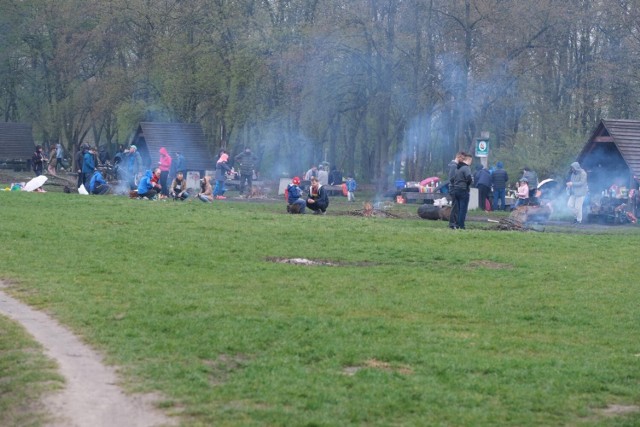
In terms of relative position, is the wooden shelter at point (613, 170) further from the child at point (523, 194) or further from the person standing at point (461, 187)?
the person standing at point (461, 187)

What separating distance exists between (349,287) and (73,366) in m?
5.97

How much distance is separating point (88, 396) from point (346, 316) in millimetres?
4495

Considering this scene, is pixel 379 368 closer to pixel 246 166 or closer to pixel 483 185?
pixel 483 185

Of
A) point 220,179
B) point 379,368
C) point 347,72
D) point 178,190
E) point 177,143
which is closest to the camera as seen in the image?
point 379,368

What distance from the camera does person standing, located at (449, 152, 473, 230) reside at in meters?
25.2

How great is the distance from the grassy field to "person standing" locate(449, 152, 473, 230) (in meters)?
1.73

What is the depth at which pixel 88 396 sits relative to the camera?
9.38m

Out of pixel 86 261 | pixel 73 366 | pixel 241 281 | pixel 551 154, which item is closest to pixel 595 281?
pixel 241 281

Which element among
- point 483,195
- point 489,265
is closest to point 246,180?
point 483,195

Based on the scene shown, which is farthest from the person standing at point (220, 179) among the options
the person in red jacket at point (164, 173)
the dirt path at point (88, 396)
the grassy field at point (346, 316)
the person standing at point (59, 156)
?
the dirt path at point (88, 396)

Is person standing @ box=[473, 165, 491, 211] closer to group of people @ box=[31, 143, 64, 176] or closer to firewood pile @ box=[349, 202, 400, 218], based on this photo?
firewood pile @ box=[349, 202, 400, 218]

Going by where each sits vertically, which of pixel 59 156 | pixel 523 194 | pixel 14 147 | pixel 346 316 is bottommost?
pixel 346 316

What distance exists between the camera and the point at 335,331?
39.8 feet

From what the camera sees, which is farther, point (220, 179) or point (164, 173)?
point (220, 179)
